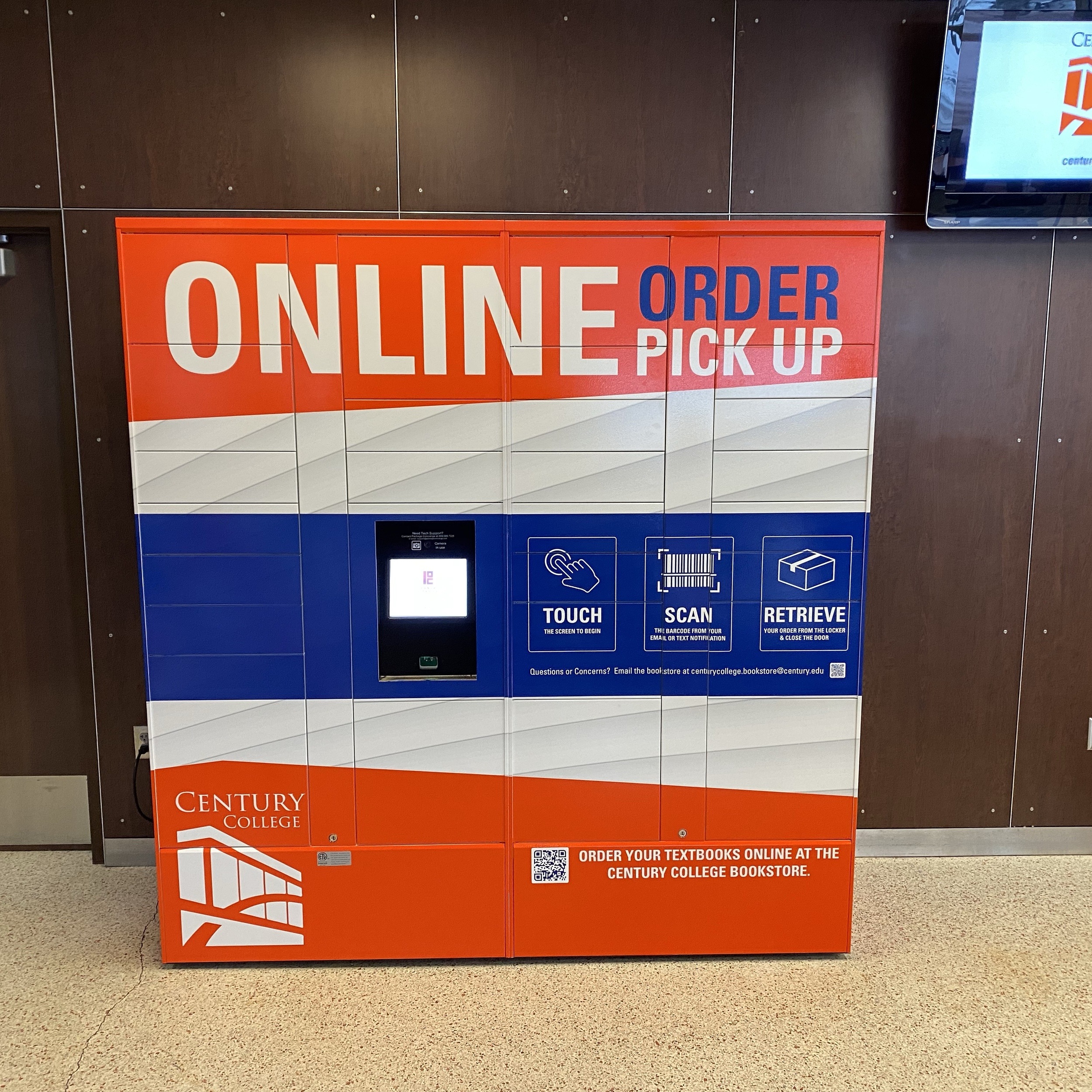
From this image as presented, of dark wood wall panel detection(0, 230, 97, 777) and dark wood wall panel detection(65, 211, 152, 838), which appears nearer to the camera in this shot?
dark wood wall panel detection(65, 211, 152, 838)

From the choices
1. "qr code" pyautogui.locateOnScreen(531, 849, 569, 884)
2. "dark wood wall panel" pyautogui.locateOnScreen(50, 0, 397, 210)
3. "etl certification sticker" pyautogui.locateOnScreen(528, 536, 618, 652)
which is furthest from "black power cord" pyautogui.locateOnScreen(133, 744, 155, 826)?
"dark wood wall panel" pyautogui.locateOnScreen(50, 0, 397, 210)

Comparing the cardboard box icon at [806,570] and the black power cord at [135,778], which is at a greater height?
the cardboard box icon at [806,570]

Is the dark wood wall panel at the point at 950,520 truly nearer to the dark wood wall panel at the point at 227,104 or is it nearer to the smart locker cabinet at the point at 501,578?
the smart locker cabinet at the point at 501,578

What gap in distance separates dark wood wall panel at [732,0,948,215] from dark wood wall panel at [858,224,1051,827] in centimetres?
24

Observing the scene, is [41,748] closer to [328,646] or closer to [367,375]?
[328,646]

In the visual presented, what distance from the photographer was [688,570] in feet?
7.93

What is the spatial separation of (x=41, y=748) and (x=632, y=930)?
2507 millimetres

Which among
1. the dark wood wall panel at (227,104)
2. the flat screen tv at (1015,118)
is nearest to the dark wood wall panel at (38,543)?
the dark wood wall panel at (227,104)

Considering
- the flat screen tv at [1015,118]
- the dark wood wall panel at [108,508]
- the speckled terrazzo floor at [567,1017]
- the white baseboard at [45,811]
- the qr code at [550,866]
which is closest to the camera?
the speckled terrazzo floor at [567,1017]

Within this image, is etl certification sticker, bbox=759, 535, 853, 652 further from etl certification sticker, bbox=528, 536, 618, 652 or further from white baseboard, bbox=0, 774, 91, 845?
white baseboard, bbox=0, 774, 91, 845

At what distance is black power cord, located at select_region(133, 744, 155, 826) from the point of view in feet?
10.2

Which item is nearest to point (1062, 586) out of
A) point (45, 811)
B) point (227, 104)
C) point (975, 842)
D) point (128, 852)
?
point (975, 842)

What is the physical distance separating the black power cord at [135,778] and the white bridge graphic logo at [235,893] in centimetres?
76

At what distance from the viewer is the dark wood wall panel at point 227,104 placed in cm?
277
